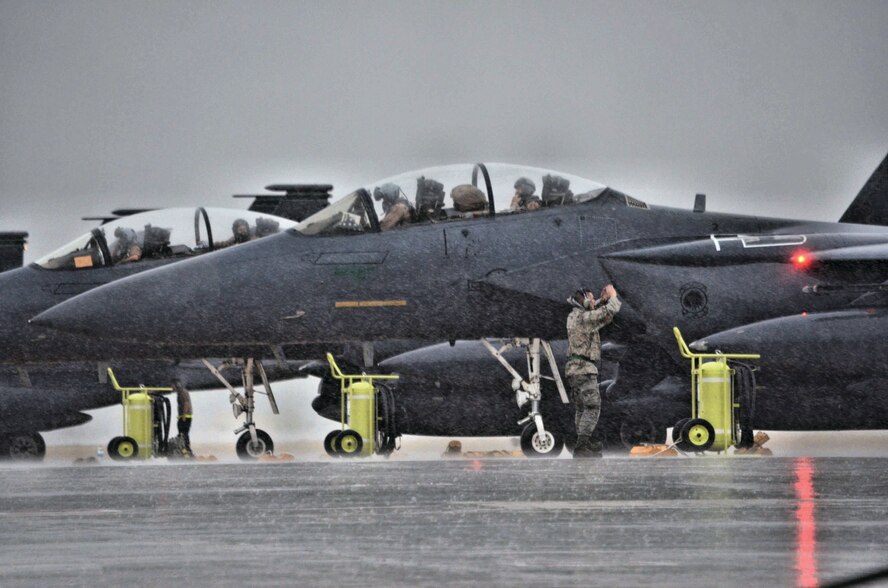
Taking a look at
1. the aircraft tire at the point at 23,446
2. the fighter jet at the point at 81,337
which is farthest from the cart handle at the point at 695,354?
the aircraft tire at the point at 23,446

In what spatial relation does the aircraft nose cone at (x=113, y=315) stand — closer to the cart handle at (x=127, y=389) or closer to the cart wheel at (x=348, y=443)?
the cart wheel at (x=348, y=443)

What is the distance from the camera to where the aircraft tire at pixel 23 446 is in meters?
17.1

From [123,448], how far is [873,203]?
791cm

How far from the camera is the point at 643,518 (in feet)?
17.0

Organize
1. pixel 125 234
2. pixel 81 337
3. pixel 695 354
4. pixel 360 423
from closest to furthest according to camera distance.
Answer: pixel 695 354 → pixel 360 423 → pixel 81 337 → pixel 125 234

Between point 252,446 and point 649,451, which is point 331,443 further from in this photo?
point 649,451

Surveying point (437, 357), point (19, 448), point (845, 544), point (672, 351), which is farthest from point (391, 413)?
point (845, 544)

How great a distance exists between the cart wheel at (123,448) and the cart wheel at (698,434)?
6606 millimetres

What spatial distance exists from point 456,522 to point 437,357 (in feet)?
31.8

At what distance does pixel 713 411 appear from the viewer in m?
11.2

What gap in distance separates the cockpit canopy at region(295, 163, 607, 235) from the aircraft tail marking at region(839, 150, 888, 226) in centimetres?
407

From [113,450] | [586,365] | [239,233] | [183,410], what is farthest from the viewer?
[183,410]

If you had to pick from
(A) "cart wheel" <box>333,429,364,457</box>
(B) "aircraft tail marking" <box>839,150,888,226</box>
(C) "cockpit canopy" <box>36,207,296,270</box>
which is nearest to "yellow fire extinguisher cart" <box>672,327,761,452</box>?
(A) "cart wheel" <box>333,429,364,457</box>

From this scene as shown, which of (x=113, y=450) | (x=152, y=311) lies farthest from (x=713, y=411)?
(x=113, y=450)
